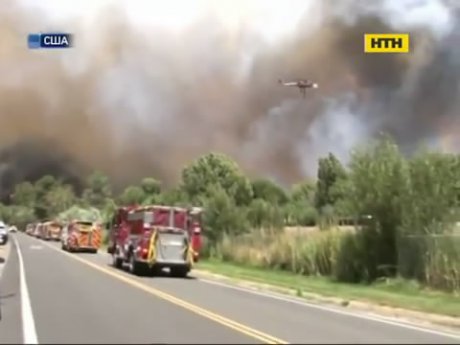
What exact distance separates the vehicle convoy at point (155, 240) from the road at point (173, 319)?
6.63 m

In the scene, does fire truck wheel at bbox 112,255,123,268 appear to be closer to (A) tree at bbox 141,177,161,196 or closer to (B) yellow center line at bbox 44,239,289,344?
(B) yellow center line at bbox 44,239,289,344

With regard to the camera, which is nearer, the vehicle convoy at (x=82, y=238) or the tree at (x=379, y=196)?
the tree at (x=379, y=196)

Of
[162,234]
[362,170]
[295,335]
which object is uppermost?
[362,170]

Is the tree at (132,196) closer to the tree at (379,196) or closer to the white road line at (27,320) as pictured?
the tree at (379,196)

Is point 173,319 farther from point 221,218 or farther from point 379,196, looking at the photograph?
point 221,218

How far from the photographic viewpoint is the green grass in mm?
23247

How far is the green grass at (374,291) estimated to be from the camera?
23.2 m

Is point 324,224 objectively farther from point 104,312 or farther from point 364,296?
point 104,312

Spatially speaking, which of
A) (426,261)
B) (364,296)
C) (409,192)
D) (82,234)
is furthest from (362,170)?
(82,234)

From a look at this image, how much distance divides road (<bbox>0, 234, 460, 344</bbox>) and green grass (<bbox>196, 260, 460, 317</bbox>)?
8.12 feet

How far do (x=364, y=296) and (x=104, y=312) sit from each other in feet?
33.3

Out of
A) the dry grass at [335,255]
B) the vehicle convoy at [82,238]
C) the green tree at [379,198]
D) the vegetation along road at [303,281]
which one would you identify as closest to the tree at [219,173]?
the vehicle convoy at [82,238]

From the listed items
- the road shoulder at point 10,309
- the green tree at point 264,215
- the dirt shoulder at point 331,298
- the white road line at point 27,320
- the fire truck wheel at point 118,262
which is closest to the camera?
the white road line at point 27,320

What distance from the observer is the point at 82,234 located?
228ft
